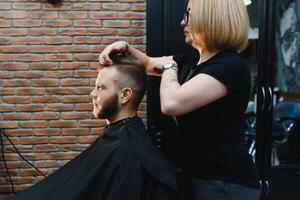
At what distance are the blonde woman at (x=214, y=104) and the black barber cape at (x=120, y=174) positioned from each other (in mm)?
110

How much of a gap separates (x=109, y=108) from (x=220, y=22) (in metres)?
0.56

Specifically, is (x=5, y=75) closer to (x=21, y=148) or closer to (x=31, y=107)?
(x=31, y=107)

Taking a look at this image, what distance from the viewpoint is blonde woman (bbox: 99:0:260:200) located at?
1339 millimetres

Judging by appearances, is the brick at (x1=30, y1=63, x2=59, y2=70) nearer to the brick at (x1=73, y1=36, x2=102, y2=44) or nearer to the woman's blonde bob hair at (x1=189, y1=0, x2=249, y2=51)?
the brick at (x1=73, y1=36, x2=102, y2=44)

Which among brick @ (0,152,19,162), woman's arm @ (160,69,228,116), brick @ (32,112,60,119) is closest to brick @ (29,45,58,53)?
brick @ (32,112,60,119)

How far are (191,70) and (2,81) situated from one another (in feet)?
6.29

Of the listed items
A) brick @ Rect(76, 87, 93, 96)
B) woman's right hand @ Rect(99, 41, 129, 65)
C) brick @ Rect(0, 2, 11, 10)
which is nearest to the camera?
woman's right hand @ Rect(99, 41, 129, 65)

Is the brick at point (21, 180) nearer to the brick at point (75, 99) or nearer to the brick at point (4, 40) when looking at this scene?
the brick at point (75, 99)

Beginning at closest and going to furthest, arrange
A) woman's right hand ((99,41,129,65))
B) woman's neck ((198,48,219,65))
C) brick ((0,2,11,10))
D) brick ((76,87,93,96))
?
woman's neck ((198,48,219,65)) < woman's right hand ((99,41,129,65)) < brick ((0,2,11,10)) < brick ((76,87,93,96))

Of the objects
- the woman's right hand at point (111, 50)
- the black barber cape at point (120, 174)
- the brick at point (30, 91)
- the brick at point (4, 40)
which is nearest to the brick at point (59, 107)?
the brick at point (30, 91)

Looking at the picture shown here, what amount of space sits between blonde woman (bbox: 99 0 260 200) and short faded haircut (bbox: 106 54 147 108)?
0.21 metres

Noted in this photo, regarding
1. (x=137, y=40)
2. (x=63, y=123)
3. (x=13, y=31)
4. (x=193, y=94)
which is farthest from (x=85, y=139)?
(x=193, y=94)

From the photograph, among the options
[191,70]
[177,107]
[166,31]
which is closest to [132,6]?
[166,31]

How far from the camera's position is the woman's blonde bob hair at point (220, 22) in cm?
136
